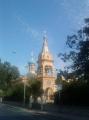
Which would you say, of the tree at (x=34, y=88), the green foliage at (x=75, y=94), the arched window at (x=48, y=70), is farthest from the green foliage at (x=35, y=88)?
the arched window at (x=48, y=70)

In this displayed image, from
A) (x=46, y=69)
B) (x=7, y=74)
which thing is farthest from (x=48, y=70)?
(x=7, y=74)

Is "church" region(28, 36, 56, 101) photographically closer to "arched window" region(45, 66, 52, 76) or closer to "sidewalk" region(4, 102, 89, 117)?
"arched window" region(45, 66, 52, 76)

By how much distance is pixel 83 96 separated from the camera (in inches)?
2026

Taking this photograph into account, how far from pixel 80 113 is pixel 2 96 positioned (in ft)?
213

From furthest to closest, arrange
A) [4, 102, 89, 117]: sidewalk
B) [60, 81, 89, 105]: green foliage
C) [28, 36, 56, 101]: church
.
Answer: [28, 36, 56, 101]: church
[60, 81, 89, 105]: green foliage
[4, 102, 89, 117]: sidewalk

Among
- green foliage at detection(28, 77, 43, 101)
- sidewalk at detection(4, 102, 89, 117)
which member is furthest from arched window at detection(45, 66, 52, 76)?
sidewalk at detection(4, 102, 89, 117)

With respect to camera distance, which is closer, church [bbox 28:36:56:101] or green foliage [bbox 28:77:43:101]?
green foliage [bbox 28:77:43:101]

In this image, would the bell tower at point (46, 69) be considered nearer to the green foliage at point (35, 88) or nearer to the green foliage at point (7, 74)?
the green foliage at point (7, 74)

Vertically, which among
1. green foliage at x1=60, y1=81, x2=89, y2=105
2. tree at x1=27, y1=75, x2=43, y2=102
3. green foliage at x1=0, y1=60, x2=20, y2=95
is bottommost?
green foliage at x1=60, y1=81, x2=89, y2=105

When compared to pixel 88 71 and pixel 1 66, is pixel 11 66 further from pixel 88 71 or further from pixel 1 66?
pixel 88 71

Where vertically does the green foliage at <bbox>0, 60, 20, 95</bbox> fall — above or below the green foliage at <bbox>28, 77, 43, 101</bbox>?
above

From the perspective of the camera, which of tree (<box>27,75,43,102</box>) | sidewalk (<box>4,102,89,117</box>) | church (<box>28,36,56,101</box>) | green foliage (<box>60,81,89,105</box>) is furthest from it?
church (<box>28,36,56,101</box>)

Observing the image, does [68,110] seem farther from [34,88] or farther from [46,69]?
[46,69]

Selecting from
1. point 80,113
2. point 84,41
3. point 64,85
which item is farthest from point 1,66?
point 84,41
